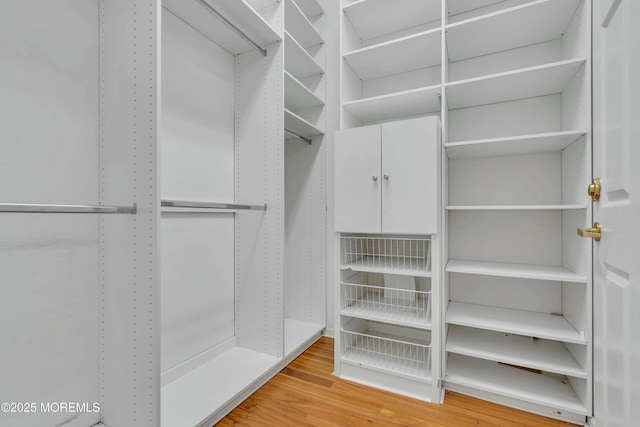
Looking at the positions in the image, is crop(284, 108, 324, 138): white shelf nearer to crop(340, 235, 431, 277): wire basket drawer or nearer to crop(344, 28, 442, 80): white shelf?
crop(344, 28, 442, 80): white shelf

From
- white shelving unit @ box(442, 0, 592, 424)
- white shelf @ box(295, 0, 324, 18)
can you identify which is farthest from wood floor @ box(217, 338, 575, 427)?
white shelf @ box(295, 0, 324, 18)

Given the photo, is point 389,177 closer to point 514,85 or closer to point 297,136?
point 514,85

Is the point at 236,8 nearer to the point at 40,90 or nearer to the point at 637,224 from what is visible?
the point at 40,90

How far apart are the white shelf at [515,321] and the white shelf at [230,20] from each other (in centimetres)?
206

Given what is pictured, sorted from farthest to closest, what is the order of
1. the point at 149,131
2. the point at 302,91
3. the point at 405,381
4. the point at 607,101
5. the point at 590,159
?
the point at 302,91
the point at 405,381
the point at 590,159
the point at 149,131
the point at 607,101

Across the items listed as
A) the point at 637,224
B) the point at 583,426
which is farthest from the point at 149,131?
the point at 583,426

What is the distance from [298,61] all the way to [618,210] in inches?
85.0

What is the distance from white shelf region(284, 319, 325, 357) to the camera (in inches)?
81.8

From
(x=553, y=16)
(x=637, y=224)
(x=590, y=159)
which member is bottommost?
(x=637, y=224)

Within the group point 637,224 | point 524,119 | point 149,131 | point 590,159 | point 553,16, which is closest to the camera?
point 637,224

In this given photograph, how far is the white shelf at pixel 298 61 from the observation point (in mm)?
2084

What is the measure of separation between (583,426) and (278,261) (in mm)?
1781

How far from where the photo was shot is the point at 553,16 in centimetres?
158

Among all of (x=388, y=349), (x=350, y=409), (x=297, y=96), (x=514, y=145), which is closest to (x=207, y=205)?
(x=297, y=96)
